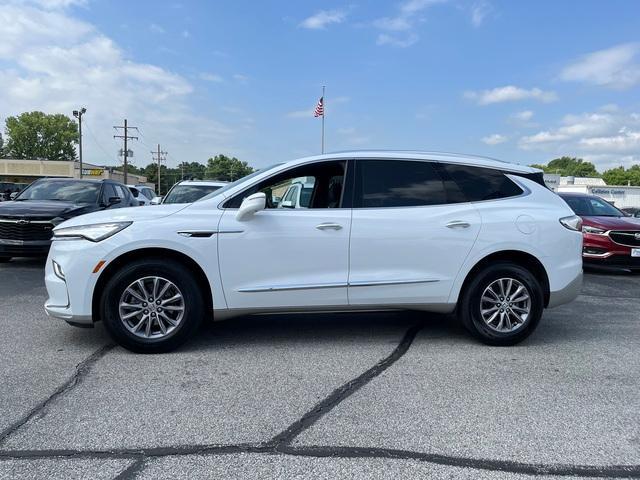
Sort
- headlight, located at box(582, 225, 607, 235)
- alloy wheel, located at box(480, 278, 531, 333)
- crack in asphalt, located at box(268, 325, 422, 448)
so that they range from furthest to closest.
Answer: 1. headlight, located at box(582, 225, 607, 235)
2. alloy wheel, located at box(480, 278, 531, 333)
3. crack in asphalt, located at box(268, 325, 422, 448)

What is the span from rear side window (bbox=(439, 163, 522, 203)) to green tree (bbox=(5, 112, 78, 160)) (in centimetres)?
11309

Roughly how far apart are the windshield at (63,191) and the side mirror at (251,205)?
6.91 meters

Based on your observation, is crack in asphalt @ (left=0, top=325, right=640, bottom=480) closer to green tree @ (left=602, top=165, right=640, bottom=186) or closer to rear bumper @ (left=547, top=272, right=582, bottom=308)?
rear bumper @ (left=547, top=272, right=582, bottom=308)

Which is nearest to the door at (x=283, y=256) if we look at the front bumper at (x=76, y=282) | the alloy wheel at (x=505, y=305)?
the front bumper at (x=76, y=282)

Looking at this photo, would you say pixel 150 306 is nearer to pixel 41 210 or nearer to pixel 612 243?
pixel 41 210

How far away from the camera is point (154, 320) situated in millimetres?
4508

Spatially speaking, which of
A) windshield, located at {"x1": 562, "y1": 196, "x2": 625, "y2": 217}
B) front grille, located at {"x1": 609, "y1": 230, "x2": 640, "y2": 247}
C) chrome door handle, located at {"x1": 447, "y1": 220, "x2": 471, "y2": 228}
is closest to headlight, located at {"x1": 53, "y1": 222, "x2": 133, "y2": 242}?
chrome door handle, located at {"x1": 447, "y1": 220, "x2": 471, "y2": 228}

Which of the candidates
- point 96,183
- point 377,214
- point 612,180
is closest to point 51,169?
point 96,183

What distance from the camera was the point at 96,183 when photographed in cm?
1094

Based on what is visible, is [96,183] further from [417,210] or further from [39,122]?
[39,122]

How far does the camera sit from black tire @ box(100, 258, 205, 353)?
4.42 m

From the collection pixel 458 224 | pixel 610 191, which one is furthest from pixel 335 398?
pixel 610 191

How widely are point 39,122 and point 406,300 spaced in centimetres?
11405

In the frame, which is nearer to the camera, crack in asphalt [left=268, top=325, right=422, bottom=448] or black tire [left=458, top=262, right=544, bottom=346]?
crack in asphalt [left=268, top=325, right=422, bottom=448]
